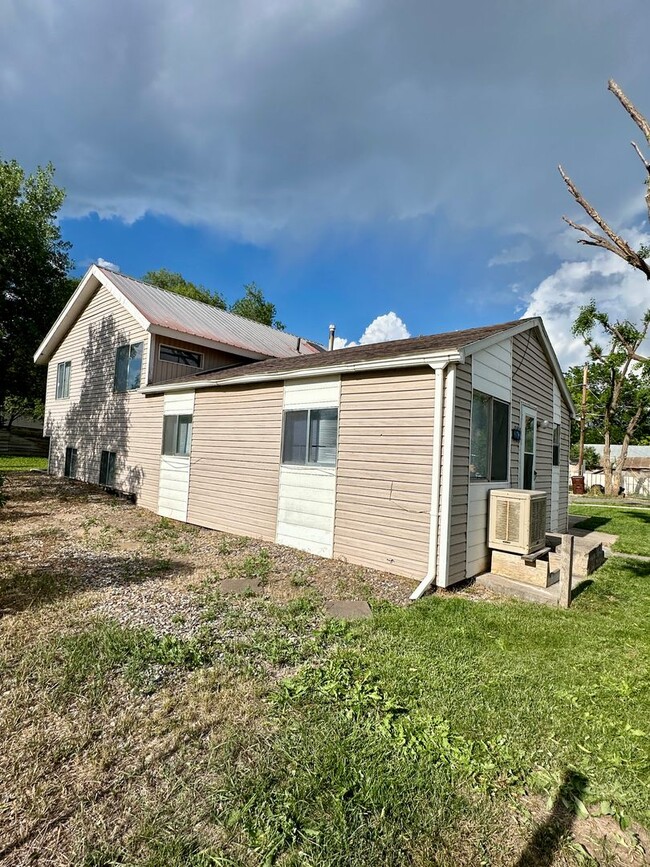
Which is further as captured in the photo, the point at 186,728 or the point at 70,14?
the point at 70,14

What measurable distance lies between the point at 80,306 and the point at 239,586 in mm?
14350

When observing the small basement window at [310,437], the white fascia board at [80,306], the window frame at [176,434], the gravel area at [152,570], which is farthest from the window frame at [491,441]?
the white fascia board at [80,306]

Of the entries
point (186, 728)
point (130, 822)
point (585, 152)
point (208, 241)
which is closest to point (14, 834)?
point (130, 822)

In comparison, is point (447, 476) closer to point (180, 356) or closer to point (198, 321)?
point (180, 356)

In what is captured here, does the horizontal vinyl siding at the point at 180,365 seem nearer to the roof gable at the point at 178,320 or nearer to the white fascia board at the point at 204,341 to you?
the white fascia board at the point at 204,341

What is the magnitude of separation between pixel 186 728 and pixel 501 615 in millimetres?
3471

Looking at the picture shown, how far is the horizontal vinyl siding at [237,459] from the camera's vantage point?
7.46 meters

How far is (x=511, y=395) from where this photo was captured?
7.10 metres

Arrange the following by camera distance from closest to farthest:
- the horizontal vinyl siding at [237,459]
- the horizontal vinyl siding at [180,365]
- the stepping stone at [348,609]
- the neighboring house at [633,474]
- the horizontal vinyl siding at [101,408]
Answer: the stepping stone at [348,609] → the horizontal vinyl siding at [237,459] → the horizontal vinyl siding at [101,408] → the horizontal vinyl siding at [180,365] → the neighboring house at [633,474]

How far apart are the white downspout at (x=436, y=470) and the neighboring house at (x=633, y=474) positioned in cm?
2575

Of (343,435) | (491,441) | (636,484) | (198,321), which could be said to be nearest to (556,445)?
(491,441)

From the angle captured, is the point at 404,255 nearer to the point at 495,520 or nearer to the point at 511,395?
the point at 511,395

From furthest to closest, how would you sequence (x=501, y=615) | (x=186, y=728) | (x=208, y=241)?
(x=208, y=241)
(x=501, y=615)
(x=186, y=728)

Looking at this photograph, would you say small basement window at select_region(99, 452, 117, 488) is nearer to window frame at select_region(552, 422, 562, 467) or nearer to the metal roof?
the metal roof
